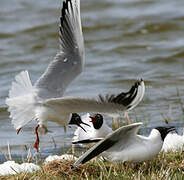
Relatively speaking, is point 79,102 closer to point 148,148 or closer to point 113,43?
point 148,148

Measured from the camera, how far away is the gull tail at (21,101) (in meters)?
5.09

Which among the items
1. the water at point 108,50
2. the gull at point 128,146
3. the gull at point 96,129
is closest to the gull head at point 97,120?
the gull at point 96,129

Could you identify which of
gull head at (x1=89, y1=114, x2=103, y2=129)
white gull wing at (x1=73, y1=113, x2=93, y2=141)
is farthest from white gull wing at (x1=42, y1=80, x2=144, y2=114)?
white gull wing at (x1=73, y1=113, x2=93, y2=141)

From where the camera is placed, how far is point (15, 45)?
13781 mm

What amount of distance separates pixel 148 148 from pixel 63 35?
1895 mm

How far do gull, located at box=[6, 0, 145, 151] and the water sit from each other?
1.14 meters

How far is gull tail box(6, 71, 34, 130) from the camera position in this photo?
16.7 feet

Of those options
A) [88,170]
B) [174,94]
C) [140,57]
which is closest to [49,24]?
[140,57]

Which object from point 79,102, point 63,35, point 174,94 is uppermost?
point 63,35

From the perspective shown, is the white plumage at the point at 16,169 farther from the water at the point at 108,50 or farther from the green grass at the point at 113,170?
the water at the point at 108,50

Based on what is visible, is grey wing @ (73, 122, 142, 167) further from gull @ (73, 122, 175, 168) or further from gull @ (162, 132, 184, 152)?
gull @ (162, 132, 184, 152)

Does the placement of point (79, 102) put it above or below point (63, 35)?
below

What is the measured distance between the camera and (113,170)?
472cm

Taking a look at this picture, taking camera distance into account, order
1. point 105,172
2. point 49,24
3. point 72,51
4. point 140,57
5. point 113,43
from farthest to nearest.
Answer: point 49,24 → point 113,43 → point 140,57 → point 72,51 → point 105,172
